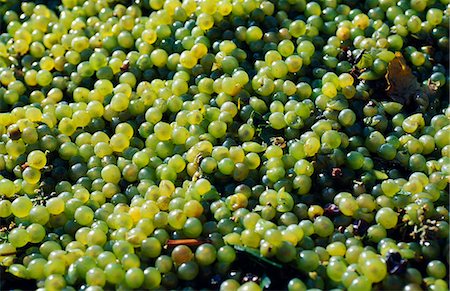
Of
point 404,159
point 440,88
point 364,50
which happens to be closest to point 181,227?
point 404,159

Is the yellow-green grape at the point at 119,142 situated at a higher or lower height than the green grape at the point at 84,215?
higher

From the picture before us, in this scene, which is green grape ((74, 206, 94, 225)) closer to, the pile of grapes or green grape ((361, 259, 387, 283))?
the pile of grapes

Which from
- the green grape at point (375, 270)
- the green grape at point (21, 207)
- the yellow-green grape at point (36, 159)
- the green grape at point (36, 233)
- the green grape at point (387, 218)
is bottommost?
the green grape at point (387, 218)

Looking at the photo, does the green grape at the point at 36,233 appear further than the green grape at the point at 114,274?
Yes

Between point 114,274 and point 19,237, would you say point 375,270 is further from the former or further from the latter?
point 19,237

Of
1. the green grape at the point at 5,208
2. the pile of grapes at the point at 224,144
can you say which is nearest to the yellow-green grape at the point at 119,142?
the pile of grapes at the point at 224,144

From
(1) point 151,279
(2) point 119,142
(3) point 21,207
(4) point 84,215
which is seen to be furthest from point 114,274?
(2) point 119,142

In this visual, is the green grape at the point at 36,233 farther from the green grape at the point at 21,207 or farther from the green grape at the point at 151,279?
the green grape at the point at 151,279

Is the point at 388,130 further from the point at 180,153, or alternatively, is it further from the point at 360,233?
the point at 180,153

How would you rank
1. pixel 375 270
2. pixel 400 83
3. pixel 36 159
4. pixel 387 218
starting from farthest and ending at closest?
pixel 400 83 < pixel 36 159 < pixel 387 218 < pixel 375 270
